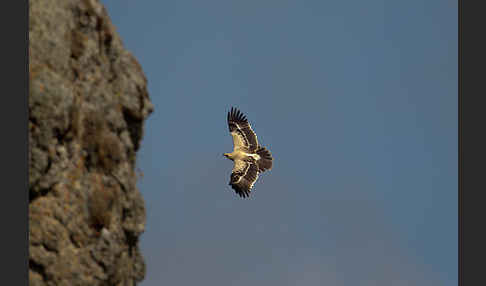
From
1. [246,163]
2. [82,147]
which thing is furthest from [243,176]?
[82,147]

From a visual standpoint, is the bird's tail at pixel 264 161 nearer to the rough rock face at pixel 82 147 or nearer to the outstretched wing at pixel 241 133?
the outstretched wing at pixel 241 133

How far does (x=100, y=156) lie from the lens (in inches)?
773

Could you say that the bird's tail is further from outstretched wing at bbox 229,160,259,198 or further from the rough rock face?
the rough rock face

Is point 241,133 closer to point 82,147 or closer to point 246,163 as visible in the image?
point 246,163

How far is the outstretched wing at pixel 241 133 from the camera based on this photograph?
43.6 meters

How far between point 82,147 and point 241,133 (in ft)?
84.4

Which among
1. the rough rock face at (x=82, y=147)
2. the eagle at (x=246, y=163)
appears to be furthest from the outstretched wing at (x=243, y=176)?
the rough rock face at (x=82, y=147)

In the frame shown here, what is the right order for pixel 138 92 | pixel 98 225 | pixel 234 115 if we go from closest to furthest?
1. pixel 98 225
2. pixel 138 92
3. pixel 234 115

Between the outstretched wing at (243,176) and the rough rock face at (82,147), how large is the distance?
21.5 metres

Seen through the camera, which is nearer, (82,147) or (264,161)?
(82,147)

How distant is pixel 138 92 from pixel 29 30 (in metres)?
3.58

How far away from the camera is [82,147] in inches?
760

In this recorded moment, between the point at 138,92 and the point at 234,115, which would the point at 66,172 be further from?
the point at 234,115

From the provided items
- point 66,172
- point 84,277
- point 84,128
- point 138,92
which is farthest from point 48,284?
point 138,92
